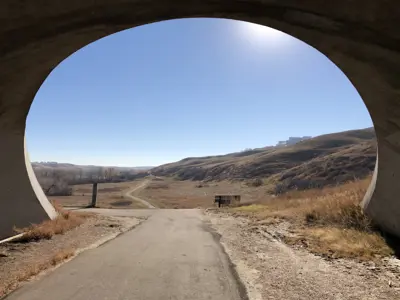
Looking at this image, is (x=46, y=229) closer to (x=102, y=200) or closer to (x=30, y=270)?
(x=30, y=270)

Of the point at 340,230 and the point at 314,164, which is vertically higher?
the point at 314,164

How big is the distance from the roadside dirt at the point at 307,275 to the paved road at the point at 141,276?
1.61 feet

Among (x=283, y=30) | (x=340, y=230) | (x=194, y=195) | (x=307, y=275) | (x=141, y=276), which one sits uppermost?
(x=283, y=30)

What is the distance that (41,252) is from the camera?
962 centimetres

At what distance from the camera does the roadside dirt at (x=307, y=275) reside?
616 centimetres

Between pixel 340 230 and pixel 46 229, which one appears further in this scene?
pixel 46 229

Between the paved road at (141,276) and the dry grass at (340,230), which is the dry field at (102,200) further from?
the dry grass at (340,230)

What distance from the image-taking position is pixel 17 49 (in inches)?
309

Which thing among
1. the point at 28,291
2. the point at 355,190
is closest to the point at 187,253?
the point at 28,291

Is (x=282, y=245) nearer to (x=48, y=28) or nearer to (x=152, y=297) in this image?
(x=152, y=297)

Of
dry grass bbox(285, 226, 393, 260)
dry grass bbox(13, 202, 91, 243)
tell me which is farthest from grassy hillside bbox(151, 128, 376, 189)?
dry grass bbox(13, 202, 91, 243)

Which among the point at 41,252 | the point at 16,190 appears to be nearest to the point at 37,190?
the point at 16,190

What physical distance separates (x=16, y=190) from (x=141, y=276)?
7.85m

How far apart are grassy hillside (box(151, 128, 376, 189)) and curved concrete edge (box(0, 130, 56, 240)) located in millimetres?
14990
